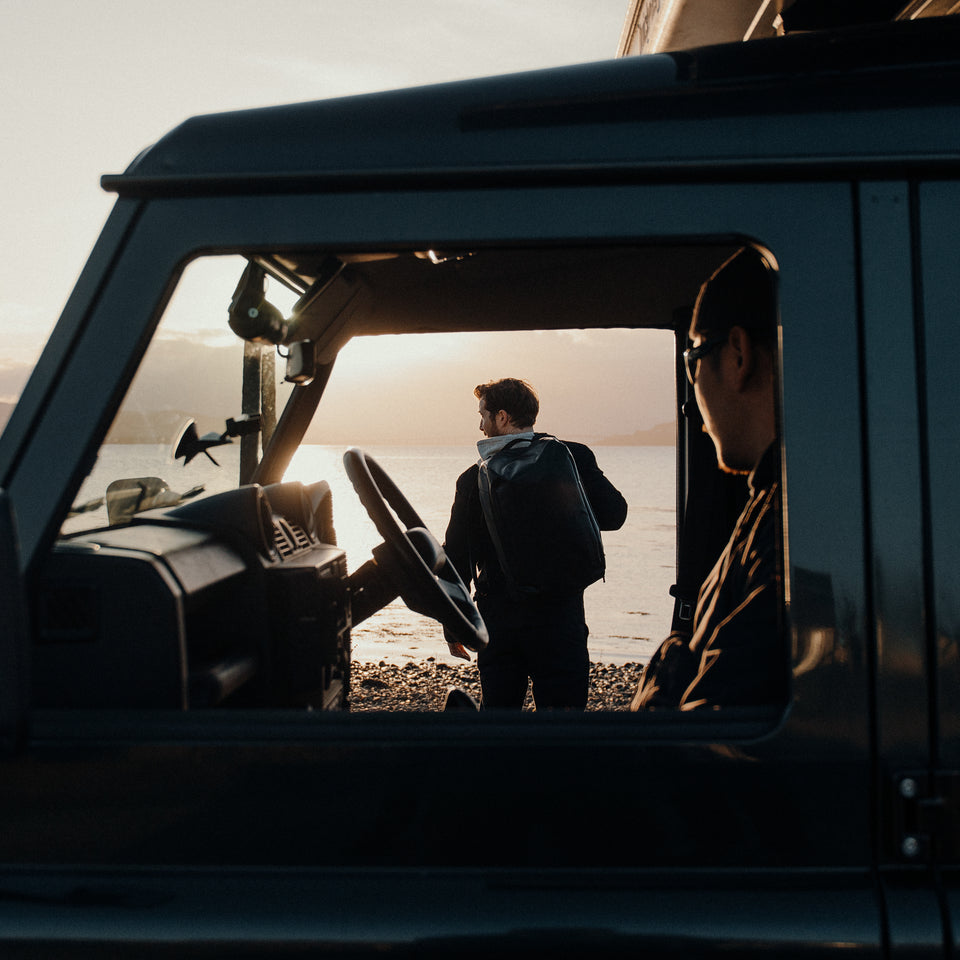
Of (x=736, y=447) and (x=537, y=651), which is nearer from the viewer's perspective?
(x=736, y=447)

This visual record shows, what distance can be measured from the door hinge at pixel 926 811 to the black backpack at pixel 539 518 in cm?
238

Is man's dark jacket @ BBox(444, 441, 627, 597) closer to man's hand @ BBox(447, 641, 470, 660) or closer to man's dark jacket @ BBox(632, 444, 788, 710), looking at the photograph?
man's hand @ BBox(447, 641, 470, 660)

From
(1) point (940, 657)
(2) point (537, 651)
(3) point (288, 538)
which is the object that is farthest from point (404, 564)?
(2) point (537, 651)

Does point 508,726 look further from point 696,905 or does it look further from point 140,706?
point 140,706

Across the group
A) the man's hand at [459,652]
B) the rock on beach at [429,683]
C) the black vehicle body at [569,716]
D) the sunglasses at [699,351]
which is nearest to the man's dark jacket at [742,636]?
the black vehicle body at [569,716]

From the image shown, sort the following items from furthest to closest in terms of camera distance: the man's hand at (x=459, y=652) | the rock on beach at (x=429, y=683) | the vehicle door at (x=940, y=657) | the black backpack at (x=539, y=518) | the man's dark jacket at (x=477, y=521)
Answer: the rock on beach at (x=429, y=683) < the man's dark jacket at (x=477, y=521) < the black backpack at (x=539, y=518) < the man's hand at (x=459, y=652) < the vehicle door at (x=940, y=657)

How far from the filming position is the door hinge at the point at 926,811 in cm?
92

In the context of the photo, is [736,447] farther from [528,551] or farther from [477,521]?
[477,521]

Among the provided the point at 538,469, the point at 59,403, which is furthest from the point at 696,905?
the point at 538,469

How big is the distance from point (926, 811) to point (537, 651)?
249 centimetres

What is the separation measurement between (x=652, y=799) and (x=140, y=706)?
641mm

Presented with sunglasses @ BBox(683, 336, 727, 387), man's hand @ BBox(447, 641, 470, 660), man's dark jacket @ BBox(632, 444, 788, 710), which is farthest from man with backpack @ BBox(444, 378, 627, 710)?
sunglasses @ BBox(683, 336, 727, 387)

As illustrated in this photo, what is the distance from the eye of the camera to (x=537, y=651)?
337 centimetres

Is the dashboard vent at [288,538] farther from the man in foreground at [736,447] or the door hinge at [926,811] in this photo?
the door hinge at [926,811]
